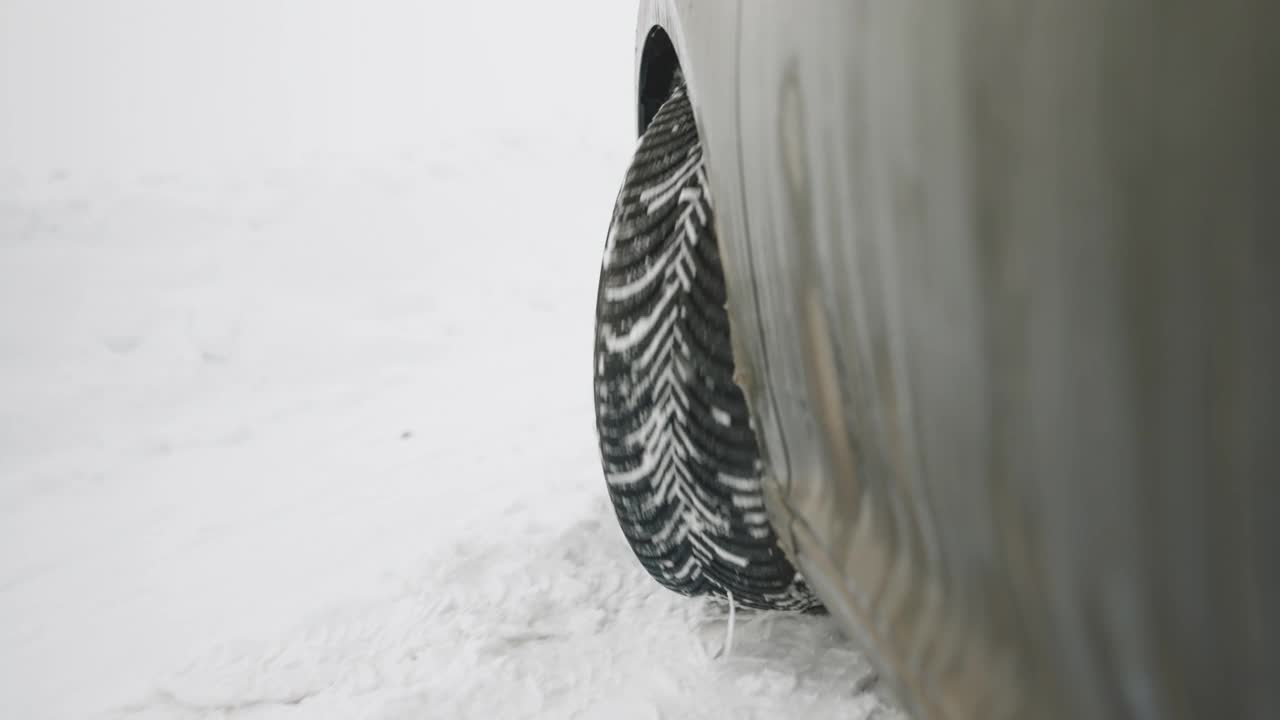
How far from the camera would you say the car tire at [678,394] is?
3.77ft

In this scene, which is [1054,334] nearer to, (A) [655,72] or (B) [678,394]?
(B) [678,394]

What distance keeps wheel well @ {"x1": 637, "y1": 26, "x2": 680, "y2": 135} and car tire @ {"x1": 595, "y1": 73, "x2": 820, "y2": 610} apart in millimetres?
181

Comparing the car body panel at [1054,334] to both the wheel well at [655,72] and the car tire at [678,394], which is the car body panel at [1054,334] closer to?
the car tire at [678,394]

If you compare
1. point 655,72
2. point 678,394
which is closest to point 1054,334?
point 678,394

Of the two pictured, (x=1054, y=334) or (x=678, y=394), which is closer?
(x=1054, y=334)

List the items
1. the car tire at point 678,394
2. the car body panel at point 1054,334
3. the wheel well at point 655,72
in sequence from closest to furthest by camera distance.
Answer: the car body panel at point 1054,334 → the car tire at point 678,394 → the wheel well at point 655,72

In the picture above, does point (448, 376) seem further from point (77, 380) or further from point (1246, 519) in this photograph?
point (1246, 519)

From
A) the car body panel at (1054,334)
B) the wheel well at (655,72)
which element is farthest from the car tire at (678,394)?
the car body panel at (1054,334)

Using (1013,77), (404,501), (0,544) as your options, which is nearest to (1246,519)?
(1013,77)

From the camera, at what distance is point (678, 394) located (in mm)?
1186

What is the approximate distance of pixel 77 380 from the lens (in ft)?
11.7

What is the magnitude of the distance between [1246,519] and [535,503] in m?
1.80

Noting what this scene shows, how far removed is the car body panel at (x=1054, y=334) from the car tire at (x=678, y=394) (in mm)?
415

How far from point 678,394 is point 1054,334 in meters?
0.72
